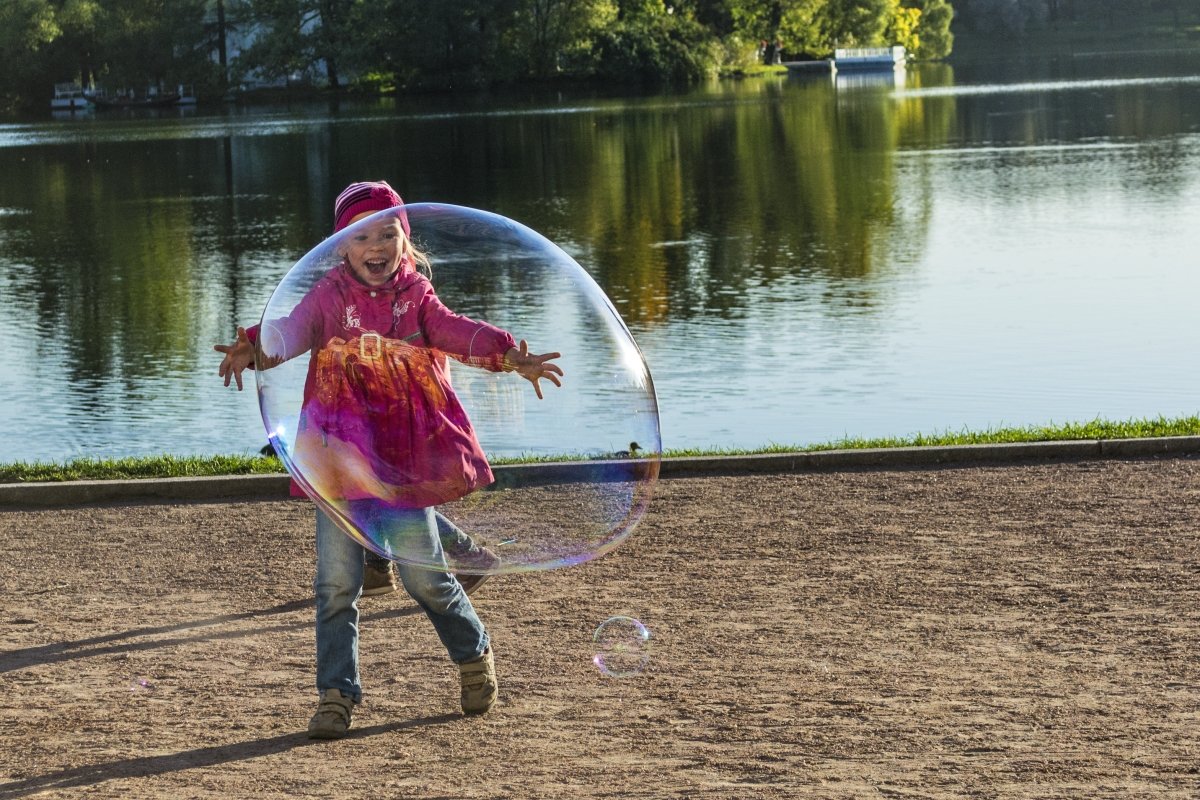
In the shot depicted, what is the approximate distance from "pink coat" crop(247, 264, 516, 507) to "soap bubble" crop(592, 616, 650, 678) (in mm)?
1137

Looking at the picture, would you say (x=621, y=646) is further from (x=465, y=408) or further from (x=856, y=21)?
(x=856, y=21)

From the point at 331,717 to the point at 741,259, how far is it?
1818cm

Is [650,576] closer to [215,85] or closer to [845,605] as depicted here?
[845,605]

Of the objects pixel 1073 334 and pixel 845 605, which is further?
pixel 1073 334

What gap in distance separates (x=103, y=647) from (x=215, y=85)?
94097mm

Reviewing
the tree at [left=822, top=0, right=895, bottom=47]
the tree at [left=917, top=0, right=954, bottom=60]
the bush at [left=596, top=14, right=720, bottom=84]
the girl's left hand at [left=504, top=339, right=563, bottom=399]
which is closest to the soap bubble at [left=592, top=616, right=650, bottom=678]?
the girl's left hand at [left=504, top=339, right=563, bottom=399]

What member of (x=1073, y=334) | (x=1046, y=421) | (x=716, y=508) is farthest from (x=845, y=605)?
(x=1073, y=334)

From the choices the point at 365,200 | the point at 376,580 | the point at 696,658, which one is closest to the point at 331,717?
the point at 696,658

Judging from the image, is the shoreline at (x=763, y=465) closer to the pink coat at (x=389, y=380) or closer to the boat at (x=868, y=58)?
the pink coat at (x=389, y=380)

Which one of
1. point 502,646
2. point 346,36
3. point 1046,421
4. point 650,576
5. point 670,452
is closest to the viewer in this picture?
point 502,646

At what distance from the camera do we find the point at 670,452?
1055cm

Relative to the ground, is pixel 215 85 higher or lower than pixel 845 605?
higher

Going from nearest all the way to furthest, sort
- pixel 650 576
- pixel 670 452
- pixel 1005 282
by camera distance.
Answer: pixel 650 576
pixel 670 452
pixel 1005 282

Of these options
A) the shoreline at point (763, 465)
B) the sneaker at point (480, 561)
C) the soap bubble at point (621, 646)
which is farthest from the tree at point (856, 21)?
the sneaker at point (480, 561)
